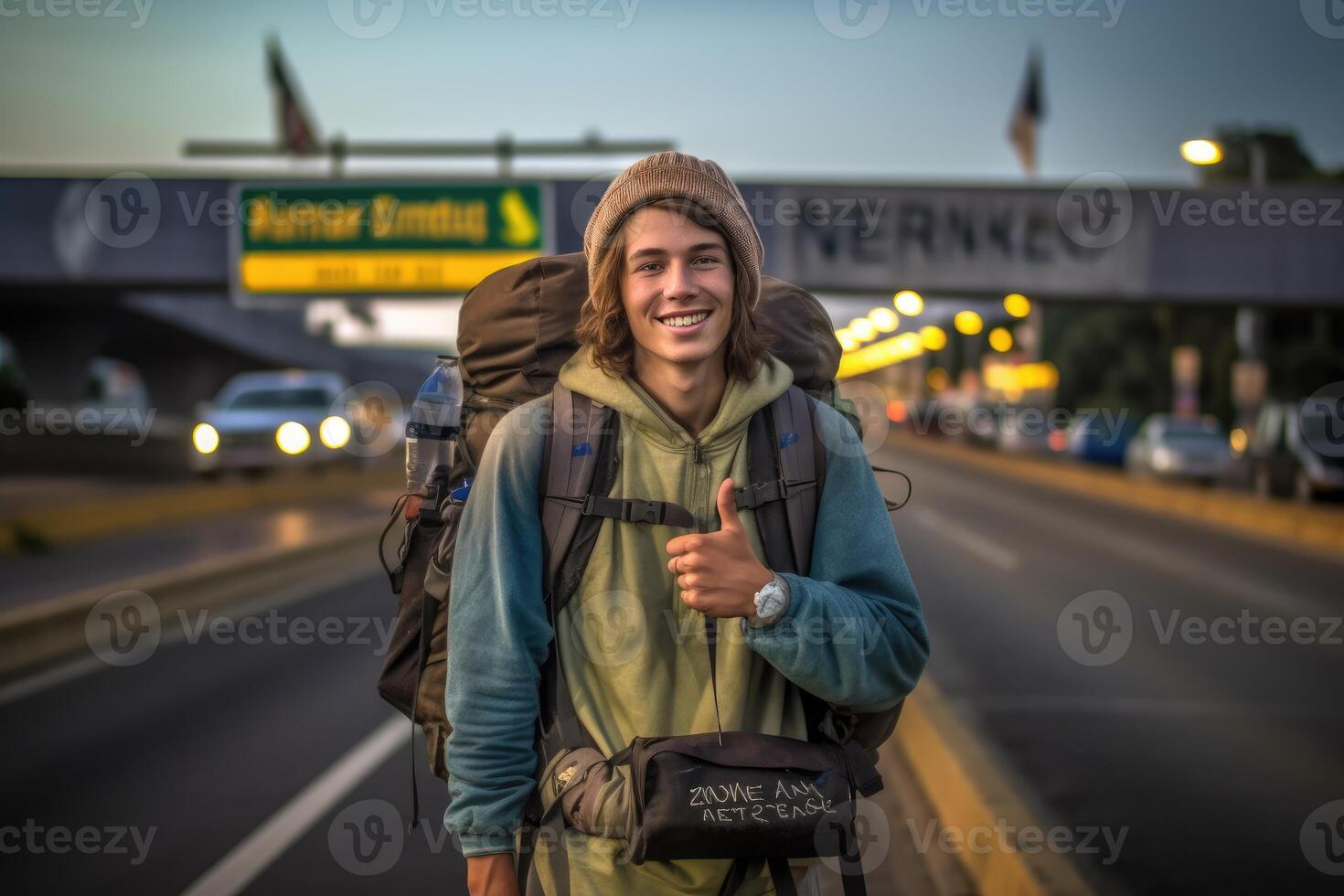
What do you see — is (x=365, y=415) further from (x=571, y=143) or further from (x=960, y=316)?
(x=960, y=316)

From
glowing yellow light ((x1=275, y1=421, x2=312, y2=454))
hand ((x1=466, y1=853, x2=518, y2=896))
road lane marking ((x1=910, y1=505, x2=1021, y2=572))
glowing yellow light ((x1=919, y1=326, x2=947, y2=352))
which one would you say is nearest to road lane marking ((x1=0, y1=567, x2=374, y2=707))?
hand ((x1=466, y1=853, x2=518, y2=896))

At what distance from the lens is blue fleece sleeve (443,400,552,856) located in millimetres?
2291

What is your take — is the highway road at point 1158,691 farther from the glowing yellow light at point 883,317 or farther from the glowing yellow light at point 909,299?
the glowing yellow light at point 883,317

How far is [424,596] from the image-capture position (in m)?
2.69

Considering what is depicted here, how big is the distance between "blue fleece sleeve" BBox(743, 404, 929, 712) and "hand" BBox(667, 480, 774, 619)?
7 centimetres

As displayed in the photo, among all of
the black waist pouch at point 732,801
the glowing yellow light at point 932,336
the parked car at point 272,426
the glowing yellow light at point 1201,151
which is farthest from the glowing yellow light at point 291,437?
the glowing yellow light at point 932,336

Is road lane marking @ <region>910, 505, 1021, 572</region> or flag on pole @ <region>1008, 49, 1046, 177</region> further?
flag on pole @ <region>1008, 49, 1046, 177</region>

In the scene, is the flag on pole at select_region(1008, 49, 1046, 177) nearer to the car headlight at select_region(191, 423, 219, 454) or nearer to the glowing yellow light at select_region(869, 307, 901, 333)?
the glowing yellow light at select_region(869, 307, 901, 333)

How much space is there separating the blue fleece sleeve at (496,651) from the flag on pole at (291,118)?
24889mm

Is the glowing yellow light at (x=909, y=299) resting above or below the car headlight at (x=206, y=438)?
above

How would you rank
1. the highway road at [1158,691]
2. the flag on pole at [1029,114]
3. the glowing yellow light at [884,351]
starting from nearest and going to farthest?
the highway road at [1158,691]
the flag on pole at [1029,114]
the glowing yellow light at [884,351]

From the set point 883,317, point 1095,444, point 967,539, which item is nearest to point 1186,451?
point 883,317

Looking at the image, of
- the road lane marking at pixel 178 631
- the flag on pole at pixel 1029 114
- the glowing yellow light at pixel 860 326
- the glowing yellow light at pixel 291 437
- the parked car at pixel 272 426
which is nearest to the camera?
the road lane marking at pixel 178 631

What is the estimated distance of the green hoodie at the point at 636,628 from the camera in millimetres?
2293
